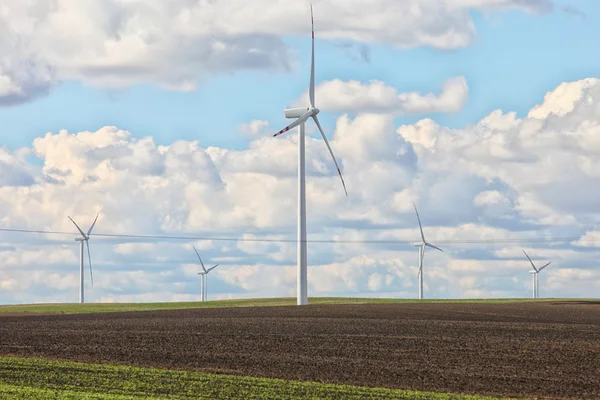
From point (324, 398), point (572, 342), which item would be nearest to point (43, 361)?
point (324, 398)

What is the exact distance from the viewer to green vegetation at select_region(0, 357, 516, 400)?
33.7m

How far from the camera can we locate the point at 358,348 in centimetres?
4862

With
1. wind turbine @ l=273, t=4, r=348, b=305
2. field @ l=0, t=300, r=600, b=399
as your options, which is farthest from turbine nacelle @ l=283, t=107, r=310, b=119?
field @ l=0, t=300, r=600, b=399

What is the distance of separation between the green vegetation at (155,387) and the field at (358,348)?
1.69 meters

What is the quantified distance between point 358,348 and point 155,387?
1511cm

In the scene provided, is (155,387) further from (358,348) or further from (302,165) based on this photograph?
(302,165)

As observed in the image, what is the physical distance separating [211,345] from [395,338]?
10242 millimetres

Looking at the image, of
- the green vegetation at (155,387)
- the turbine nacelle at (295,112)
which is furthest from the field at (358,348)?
the turbine nacelle at (295,112)

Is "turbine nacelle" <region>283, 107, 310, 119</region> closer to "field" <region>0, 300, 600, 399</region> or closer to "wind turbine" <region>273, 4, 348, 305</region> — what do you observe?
"wind turbine" <region>273, 4, 348, 305</region>

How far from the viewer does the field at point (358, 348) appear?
3825cm

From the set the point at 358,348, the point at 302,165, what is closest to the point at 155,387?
the point at 358,348

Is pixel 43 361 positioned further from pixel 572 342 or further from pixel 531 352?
pixel 572 342

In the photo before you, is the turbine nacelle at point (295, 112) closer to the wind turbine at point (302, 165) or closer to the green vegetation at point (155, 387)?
the wind turbine at point (302, 165)

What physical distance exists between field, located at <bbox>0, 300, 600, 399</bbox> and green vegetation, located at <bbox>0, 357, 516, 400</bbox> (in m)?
1.69
